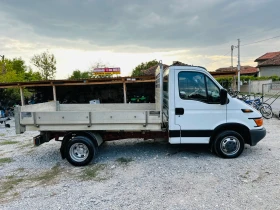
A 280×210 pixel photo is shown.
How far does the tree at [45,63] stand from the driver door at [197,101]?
29061mm

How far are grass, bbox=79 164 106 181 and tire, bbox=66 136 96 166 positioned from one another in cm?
21

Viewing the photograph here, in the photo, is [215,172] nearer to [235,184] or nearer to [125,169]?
[235,184]

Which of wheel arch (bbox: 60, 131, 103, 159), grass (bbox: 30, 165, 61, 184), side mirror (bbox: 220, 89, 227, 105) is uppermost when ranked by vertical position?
side mirror (bbox: 220, 89, 227, 105)

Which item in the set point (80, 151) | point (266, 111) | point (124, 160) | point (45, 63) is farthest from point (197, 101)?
point (45, 63)

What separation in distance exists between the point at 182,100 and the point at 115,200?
8.34 ft

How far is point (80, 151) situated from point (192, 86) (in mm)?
3033

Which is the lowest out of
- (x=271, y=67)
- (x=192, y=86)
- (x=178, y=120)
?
(x=178, y=120)

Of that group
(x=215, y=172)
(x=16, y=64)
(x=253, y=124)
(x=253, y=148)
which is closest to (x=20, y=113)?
(x=215, y=172)

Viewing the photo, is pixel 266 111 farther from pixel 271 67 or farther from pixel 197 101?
pixel 271 67

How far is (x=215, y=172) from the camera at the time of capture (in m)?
4.19

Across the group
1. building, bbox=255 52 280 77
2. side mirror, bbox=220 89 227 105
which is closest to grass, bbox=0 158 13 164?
side mirror, bbox=220 89 227 105

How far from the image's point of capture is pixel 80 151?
4852mm

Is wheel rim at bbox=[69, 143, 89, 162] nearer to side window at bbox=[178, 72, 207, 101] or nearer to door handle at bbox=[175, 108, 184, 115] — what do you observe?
door handle at bbox=[175, 108, 184, 115]

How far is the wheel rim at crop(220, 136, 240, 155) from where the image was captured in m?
4.79
